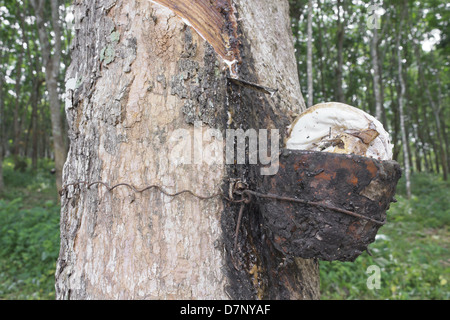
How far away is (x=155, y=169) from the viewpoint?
1.06 meters

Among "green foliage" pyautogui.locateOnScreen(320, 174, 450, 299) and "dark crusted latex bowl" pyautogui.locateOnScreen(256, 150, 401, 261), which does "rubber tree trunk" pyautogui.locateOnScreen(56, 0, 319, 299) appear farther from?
"green foliage" pyautogui.locateOnScreen(320, 174, 450, 299)

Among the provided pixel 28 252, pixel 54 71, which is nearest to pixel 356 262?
pixel 28 252

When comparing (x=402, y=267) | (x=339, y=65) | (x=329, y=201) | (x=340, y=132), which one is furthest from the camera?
(x=339, y=65)

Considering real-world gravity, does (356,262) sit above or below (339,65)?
below

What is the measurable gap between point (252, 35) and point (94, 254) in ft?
3.29

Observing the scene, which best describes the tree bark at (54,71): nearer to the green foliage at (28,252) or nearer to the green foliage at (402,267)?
the green foliage at (28,252)

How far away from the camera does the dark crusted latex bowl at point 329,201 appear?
95cm

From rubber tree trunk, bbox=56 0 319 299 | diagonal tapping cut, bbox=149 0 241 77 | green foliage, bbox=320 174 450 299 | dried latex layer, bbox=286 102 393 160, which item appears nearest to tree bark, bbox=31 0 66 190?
green foliage, bbox=320 174 450 299

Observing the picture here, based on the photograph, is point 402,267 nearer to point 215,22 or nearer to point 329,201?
point 329,201

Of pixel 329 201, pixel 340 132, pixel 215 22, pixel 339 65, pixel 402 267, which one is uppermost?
pixel 339 65

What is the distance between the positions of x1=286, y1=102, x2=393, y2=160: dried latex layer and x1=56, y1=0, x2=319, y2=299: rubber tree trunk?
7.6 inches

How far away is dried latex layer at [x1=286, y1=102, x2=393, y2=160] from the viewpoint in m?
1.09

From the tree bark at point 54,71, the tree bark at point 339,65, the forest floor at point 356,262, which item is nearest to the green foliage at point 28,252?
the forest floor at point 356,262

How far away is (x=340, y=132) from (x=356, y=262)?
387cm
